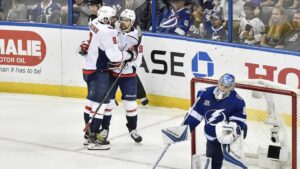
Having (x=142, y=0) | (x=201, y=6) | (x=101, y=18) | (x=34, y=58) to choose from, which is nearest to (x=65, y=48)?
(x=34, y=58)

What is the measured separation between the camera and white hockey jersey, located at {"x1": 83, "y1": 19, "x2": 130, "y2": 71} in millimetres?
8305

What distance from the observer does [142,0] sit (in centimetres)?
1073

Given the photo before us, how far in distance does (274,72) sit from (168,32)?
5.61 feet

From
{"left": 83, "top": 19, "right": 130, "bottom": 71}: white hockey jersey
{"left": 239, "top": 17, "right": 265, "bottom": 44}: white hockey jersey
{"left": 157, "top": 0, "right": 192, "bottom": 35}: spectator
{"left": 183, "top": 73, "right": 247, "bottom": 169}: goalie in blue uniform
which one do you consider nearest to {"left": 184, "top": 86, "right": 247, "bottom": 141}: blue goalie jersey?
{"left": 183, "top": 73, "right": 247, "bottom": 169}: goalie in blue uniform

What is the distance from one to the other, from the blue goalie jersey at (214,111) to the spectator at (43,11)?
16.0ft

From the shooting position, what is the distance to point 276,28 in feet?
31.0

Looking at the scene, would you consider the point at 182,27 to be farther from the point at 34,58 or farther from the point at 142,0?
the point at 34,58

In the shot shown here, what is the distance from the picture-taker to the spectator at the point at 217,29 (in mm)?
10039

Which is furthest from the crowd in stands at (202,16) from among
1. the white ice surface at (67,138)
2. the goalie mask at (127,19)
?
the goalie mask at (127,19)

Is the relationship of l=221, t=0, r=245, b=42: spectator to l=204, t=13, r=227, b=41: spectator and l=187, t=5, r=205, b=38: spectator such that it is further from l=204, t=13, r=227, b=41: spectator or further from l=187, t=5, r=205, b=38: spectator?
l=187, t=5, r=205, b=38: spectator

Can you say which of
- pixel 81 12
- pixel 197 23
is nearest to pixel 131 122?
pixel 197 23

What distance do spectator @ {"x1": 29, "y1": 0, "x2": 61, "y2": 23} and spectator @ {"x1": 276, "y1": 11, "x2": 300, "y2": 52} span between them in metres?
3.48

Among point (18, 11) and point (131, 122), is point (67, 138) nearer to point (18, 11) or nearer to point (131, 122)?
point (131, 122)

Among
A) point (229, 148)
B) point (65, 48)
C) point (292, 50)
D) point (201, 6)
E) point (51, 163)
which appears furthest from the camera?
point (65, 48)
